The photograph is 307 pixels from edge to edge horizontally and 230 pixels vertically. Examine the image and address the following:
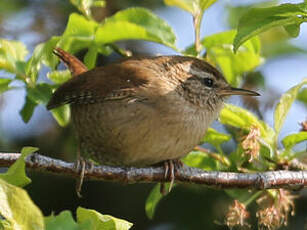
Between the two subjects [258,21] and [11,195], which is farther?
[258,21]

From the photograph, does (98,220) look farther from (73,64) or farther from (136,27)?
(73,64)

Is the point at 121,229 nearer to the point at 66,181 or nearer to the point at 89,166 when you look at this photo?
the point at 89,166

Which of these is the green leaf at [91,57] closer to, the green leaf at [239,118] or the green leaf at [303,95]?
Result: the green leaf at [239,118]

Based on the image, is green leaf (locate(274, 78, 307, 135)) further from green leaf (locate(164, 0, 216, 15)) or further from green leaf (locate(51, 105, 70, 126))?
green leaf (locate(51, 105, 70, 126))

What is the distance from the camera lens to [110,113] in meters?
3.16

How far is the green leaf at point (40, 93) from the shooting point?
3.07 m

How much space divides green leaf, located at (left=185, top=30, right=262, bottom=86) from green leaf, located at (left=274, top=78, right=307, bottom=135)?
0.36 meters

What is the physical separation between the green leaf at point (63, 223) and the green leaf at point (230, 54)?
160 centimetres

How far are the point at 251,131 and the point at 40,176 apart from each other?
1810 millimetres

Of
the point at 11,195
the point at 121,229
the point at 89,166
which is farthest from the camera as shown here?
the point at 89,166

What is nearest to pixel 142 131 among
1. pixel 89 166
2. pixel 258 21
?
pixel 89 166

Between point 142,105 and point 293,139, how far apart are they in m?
0.80

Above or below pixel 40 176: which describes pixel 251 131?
above

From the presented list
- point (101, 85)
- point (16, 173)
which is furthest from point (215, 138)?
point (16, 173)
